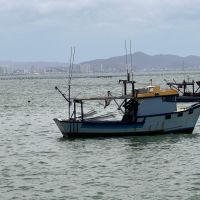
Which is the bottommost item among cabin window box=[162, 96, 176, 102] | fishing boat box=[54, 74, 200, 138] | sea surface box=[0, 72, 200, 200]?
sea surface box=[0, 72, 200, 200]

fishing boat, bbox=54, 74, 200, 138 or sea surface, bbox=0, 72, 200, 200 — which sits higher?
fishing boat, bbox=54, 74, 200, 138

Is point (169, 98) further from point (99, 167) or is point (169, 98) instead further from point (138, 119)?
point (99, 167)

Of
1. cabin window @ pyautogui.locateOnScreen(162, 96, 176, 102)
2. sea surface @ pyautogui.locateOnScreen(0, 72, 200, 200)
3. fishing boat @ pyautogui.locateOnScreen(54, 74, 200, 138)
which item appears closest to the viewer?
sea surface @ pyautogui.locateOnScreen(0, 72, 200, 200)

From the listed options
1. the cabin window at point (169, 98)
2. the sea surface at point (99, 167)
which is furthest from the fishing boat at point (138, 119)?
the sea surface at point (99, 167)

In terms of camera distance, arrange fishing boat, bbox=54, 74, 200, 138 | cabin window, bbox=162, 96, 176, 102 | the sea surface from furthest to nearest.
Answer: cabin window, bbox=162, 96, 176, 102 → fishing boat, bbox=54, 74, 200, 138 → the sea surface

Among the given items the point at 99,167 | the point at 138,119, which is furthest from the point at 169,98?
the point at 99,167

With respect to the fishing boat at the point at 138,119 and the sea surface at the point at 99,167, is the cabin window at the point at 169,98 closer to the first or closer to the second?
the fishing boat at the point at 138,119

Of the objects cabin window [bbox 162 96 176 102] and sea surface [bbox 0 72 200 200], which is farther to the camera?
cabin window [bbox 162 96 176 102]

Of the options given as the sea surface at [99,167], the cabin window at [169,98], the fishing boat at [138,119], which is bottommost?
the sea surface at [99,167]

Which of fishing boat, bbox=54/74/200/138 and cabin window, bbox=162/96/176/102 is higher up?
cabin window, bbox=162/96/176/102

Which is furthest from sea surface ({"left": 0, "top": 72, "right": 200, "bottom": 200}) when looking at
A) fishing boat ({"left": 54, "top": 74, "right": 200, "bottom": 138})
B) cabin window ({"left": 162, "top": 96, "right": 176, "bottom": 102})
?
cabin window ({"left": 162, "top": 96, "right": 176, "bottom": 102})

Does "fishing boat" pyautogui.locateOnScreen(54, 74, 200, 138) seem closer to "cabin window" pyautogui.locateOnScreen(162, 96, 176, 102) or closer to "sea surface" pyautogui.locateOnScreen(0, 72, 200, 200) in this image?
"cabin window" pyautogui.locateOnScreen(162, 96, 176, 102)

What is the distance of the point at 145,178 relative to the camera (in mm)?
24266

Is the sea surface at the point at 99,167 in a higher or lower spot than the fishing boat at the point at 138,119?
lower
